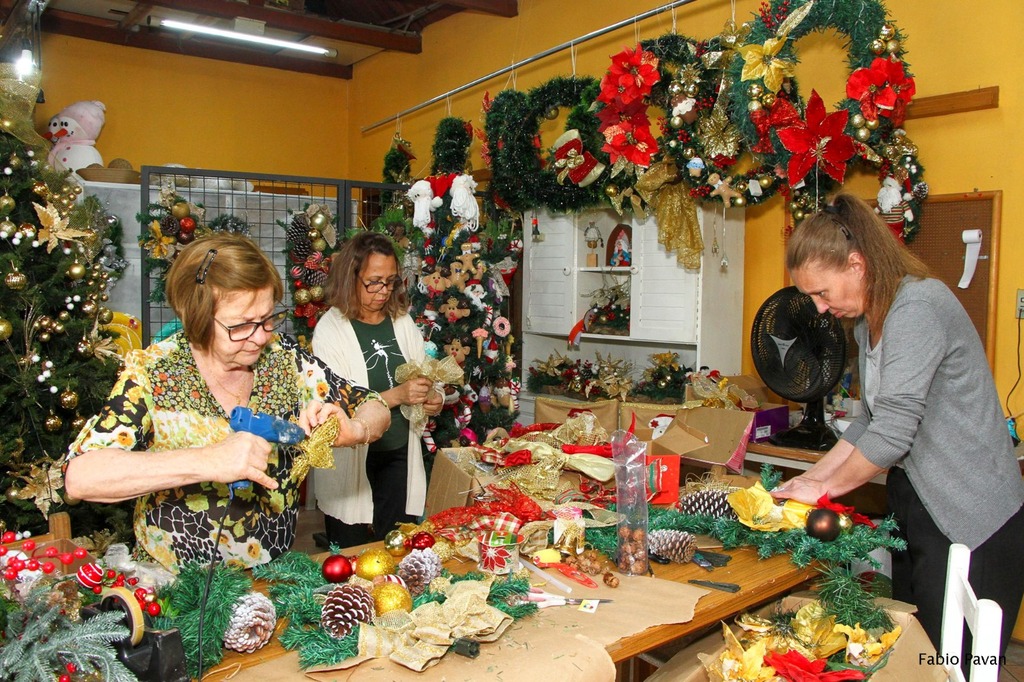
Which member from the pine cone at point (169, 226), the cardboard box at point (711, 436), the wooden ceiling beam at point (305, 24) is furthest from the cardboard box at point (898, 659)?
the wooden ceiling beam at point (305, 24)

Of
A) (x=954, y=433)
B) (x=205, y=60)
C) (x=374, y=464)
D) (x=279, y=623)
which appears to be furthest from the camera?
(x=205, y=60)

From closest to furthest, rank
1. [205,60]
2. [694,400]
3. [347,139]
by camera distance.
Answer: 1. [694,400]
2. [205,60]
3. [347,139]

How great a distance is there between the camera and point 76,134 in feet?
22.2

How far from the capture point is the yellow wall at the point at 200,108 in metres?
7.46

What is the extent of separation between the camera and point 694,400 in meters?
3.81

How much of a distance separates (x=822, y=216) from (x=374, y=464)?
185 centimetres

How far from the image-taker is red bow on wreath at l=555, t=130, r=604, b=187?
438cm

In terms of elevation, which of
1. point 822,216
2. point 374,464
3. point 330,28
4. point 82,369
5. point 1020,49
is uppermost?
point 330,28

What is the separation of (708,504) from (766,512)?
0.19 metres

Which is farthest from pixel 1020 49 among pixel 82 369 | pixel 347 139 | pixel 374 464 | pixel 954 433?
pixel 347 139

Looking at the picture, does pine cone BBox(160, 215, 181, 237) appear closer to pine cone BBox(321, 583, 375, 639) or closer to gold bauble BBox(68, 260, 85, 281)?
gold bauble BBox(68, 260, 85, 281)

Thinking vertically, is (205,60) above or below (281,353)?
above

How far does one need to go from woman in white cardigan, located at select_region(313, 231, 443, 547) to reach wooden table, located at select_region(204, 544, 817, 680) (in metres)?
0.96

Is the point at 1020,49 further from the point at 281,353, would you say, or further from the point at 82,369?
the point at 82,369
